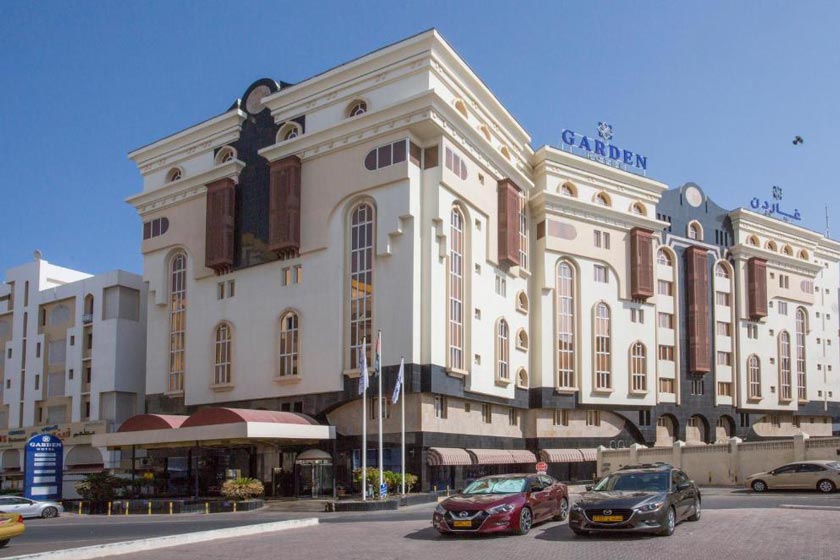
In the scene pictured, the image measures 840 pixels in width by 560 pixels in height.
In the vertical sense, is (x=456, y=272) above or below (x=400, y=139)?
below

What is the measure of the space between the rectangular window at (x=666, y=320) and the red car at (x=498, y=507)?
51.8m

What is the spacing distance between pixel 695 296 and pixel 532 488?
183 feet

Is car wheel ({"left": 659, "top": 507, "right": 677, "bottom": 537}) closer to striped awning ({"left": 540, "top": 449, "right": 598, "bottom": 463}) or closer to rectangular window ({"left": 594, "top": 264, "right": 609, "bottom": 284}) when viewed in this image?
striped awning ({"left": 540, "top": 449, "right": 598, "bottom": 463})

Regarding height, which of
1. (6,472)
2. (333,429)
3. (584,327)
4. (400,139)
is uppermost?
(400,139)

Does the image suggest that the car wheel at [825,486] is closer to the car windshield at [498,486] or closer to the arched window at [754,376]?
the car windshield at [498,486]

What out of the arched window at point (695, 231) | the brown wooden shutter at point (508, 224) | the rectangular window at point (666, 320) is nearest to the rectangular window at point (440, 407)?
the brown wooden shutter at point (508, 224)

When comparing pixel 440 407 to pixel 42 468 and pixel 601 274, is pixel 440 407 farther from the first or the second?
pixel 601 274

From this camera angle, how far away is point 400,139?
52406 mm

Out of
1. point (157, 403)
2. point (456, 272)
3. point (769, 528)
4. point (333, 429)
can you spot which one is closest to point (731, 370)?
point (456, 272)

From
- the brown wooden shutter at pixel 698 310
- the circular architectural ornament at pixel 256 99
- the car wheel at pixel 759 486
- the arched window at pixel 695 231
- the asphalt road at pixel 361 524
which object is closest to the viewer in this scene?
the asphalt road at pixel 361 524

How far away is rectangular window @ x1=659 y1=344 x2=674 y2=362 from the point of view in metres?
72.5

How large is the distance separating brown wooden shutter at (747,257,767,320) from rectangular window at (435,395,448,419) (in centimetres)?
3868

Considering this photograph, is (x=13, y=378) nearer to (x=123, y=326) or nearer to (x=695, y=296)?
(x=123, y=326)

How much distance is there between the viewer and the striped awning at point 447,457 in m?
50.3
